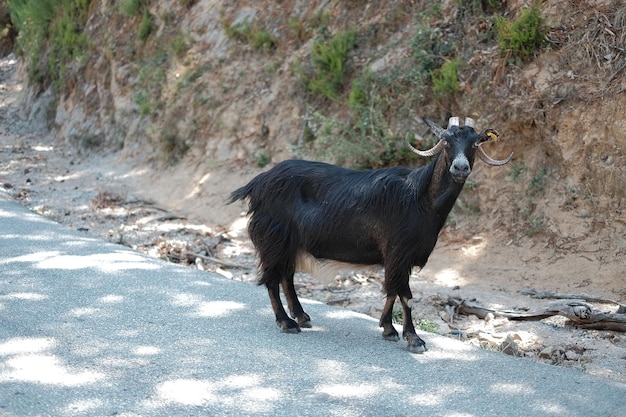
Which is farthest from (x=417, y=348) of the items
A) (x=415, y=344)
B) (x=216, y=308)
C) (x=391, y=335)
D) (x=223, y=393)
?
(x=216, y=308)

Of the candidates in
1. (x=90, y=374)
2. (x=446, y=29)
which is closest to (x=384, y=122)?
(x=446, y=29)

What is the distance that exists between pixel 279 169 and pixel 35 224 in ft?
16.7

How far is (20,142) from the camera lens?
19.5m

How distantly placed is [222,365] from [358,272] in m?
3.64

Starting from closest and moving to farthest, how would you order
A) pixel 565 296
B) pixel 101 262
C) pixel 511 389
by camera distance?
1. pixel 511 389
2. pixel 565 296
3. pixel 101 262

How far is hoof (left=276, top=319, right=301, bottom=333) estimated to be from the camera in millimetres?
6266

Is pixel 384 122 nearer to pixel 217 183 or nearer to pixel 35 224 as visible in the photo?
pixel 217 183

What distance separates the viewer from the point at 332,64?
1219 cm

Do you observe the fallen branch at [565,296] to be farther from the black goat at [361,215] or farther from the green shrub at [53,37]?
the green shrub at [53,37]

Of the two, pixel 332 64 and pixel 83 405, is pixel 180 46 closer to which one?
pixel 332 64

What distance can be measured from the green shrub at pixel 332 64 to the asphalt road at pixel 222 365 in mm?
5516

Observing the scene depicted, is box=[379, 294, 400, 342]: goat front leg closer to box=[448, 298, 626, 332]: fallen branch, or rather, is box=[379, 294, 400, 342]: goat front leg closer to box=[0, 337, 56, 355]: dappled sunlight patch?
box=[448, 298, 626, 332]: fallen branch

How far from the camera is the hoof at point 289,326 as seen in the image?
627 centimetres

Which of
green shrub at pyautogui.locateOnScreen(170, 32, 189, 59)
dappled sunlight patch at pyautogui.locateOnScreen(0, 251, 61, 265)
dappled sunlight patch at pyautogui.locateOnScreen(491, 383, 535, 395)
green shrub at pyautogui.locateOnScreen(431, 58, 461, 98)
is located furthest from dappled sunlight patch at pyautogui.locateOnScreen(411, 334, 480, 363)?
green shrub at pyautogui.locateOnScreen(170, 32, 189, 59)
